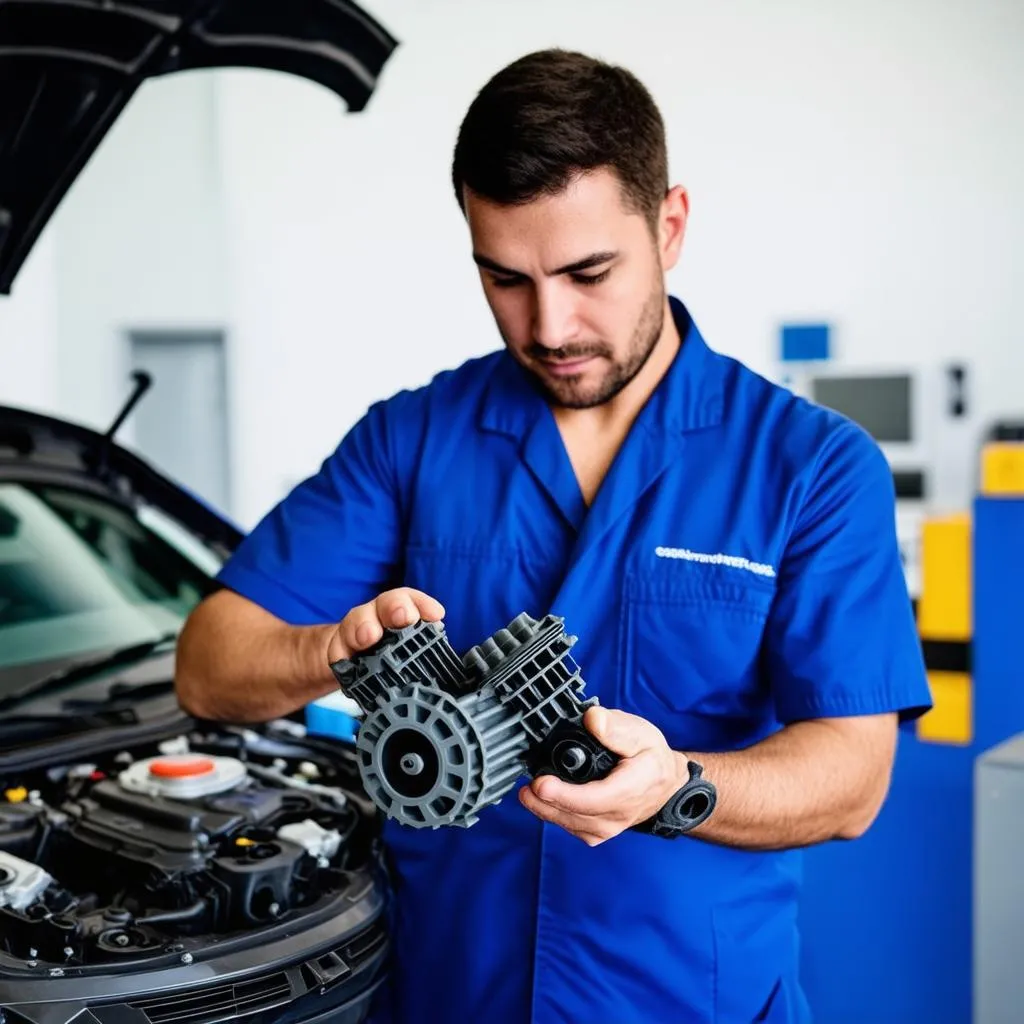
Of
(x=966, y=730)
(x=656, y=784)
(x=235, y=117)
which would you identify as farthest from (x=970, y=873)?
(x=235, y=117)

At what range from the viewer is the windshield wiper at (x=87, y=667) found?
69.7 inches

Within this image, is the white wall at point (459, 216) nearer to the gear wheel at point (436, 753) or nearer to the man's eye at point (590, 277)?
the man's eye at point (590, 277)

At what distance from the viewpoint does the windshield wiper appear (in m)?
1.77

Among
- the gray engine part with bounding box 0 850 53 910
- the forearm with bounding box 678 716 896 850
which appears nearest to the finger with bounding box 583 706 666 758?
the forearm with bounding box 678 716 896 850

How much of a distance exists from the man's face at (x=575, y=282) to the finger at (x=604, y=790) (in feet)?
1.60

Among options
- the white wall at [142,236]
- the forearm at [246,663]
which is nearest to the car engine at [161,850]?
the forearm at [246,663]

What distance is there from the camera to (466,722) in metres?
0.94

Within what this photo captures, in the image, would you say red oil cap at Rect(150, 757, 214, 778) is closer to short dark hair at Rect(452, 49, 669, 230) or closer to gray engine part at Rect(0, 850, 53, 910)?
gray engine part at Rect(0, 850, 53, 910)

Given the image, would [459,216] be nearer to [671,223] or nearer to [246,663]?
[671,223]

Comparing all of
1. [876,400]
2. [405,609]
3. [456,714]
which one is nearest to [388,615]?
[405,609]

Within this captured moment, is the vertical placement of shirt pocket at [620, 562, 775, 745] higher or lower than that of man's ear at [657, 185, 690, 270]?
lower

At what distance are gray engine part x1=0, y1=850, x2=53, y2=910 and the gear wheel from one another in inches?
21.5

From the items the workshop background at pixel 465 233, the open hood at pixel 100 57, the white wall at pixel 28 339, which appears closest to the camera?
the open hood at pixel 100 57

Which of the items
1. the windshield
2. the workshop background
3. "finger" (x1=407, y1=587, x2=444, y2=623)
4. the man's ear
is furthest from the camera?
the workshop background
